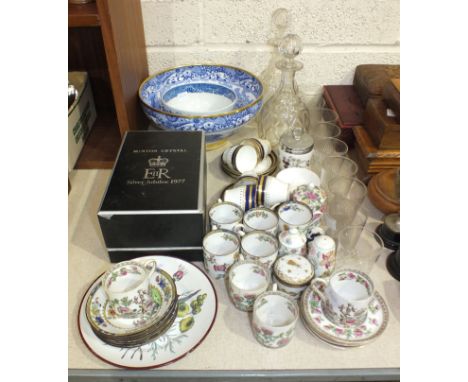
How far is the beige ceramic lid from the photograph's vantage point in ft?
2.47

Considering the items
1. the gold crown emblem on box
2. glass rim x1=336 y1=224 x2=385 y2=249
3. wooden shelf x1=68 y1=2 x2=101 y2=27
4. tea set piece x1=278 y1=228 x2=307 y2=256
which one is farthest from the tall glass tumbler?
wooden shelf x1=68 y1=2 x2=101 y2=27

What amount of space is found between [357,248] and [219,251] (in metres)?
0.29

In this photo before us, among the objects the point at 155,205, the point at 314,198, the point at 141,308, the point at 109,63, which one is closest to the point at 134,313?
the point at 141,308

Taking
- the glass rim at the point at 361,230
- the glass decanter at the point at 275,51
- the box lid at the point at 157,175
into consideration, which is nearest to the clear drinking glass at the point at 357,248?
the glass rim at the point at 361,230

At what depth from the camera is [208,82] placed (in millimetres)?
1200

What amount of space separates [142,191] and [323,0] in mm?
746

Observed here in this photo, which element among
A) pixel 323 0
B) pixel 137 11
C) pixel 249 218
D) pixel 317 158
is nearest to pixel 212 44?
pixel 137 11

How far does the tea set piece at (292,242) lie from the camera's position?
2.60ft

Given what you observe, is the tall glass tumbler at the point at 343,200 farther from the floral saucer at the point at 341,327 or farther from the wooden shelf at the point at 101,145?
the wooden shelf at the point at 101,145

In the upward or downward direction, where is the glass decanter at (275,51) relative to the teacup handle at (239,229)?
upward

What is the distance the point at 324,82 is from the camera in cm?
128

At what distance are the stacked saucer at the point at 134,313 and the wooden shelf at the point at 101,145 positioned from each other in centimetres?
44

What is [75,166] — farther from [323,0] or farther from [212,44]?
[323,0]

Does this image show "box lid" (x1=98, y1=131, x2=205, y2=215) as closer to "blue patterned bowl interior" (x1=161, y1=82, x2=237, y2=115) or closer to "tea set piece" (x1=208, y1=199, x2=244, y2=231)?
"tea set piece" (x1=208, y1=199, x2=244, y2=231)
